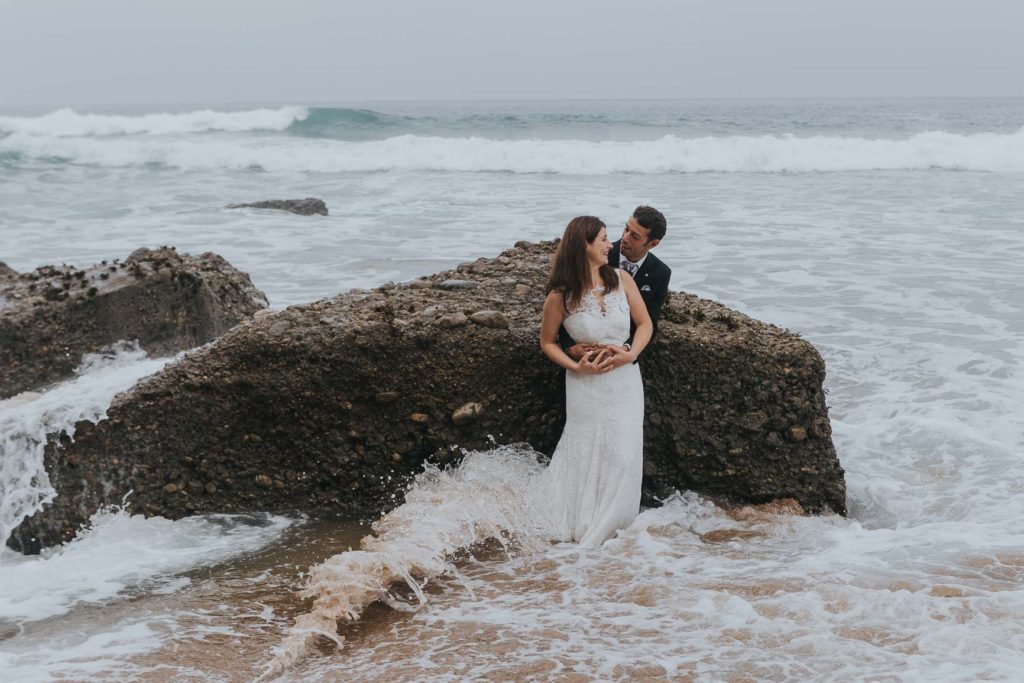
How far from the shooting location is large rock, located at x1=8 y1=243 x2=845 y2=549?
5.30 meters

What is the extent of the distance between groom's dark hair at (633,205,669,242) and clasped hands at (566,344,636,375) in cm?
72

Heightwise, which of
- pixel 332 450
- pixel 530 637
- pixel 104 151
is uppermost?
pixel 104 151

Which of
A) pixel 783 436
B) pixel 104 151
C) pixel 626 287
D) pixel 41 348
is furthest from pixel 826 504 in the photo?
pixel 104 151

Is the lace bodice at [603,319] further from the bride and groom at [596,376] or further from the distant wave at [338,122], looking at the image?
the distant wave at [338,122]

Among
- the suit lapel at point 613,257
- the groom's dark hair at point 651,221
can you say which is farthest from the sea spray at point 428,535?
the groom's dark hair at point 651,221

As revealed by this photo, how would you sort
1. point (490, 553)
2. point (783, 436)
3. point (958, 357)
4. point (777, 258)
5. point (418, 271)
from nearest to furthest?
1. point (490, 553)
2. point (783, 436)
3. point (958, 357)
4. point (418, 271)
5. point (777, 258)

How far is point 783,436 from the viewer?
552 cm

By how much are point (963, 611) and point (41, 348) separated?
20.2 feet

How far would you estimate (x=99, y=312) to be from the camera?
691 centimetres

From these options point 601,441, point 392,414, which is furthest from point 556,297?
point 392,414

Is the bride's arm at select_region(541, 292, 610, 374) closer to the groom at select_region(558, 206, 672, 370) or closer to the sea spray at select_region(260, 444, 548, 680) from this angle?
the groom at select_region(558, 206, 672, 370)

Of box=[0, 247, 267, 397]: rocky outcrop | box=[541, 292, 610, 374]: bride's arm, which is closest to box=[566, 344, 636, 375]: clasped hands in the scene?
box=[541, 292, 610, 374]: bride's arm

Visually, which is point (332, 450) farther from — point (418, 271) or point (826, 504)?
point (418, 271)

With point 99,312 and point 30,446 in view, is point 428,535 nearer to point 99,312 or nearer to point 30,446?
point 30,446
